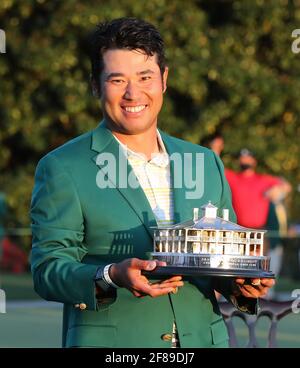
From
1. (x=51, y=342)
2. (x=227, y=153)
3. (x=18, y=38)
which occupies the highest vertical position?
(x=18, y=38)

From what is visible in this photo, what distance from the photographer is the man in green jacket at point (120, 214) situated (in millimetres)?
4254

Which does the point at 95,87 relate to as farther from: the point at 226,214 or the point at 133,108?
the point at 226,214

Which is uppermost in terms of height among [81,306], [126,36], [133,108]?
[126,36]

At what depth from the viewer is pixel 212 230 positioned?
4.19 metres

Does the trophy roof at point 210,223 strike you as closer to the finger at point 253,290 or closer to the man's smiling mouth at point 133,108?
the finger at point 253,290

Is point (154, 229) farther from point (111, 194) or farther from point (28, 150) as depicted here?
point (28, 150)

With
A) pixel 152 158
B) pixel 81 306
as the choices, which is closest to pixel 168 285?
pixel 81 306

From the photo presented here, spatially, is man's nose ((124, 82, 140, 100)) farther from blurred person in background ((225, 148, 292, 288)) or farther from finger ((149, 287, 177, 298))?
blurred person in background ((225, 148, 292, 288))

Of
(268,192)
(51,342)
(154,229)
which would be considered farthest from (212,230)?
(268,192)

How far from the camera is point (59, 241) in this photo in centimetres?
425

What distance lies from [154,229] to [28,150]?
1665 centimetres

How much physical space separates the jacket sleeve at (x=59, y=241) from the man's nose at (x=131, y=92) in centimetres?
31

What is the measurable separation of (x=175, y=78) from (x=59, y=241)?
15.9 metres

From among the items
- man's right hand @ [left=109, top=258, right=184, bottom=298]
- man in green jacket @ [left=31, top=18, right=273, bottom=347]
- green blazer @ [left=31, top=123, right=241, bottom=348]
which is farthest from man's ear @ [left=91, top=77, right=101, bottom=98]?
man's right hand @ [left=109, top=258, right=184, bottom=298]
